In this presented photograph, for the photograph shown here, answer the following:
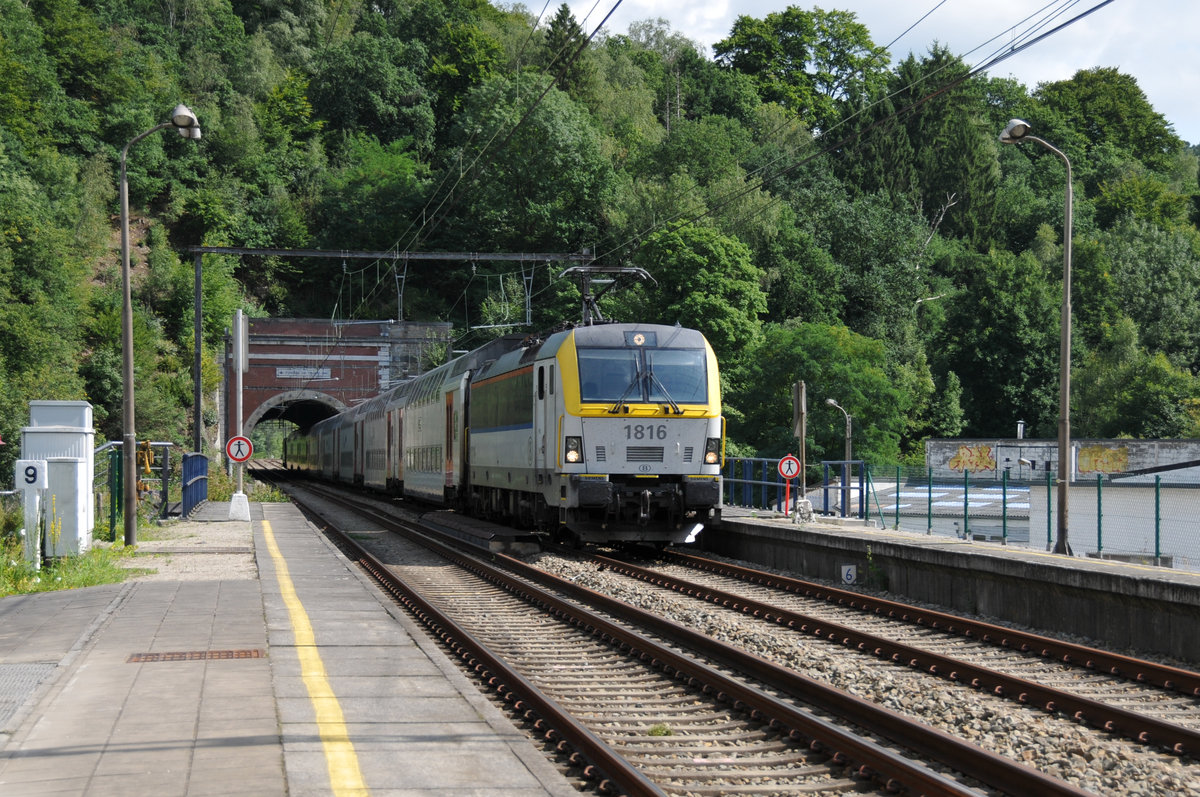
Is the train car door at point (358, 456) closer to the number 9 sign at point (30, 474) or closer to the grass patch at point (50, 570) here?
the grass patch at point (50, 570)

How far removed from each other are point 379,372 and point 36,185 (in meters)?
20.4

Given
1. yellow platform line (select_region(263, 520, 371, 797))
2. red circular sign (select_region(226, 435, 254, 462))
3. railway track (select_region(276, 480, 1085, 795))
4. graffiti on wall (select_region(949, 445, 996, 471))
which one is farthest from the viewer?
graffiti on wall (select_region(949, 445, 996, 471))

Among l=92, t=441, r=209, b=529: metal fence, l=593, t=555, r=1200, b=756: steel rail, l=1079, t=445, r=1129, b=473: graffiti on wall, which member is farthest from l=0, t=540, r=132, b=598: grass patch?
l=1079, t=445, r=1129, b=473: graffiti on wall

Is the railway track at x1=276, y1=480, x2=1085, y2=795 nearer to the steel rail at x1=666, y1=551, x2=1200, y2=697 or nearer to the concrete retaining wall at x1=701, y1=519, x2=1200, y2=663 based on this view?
the steel rail at x1=666, y1=551, x2=1200, y2=697

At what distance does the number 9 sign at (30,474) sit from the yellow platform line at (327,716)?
4.81m

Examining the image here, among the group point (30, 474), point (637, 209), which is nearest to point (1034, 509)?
point (30, 474)

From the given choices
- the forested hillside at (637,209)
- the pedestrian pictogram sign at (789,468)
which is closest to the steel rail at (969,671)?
the pedestrian pictogram sign at (789,468)

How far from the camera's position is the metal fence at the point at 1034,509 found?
711 inches

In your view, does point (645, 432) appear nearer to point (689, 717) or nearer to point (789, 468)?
point (789, 468)

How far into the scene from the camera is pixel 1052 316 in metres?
72.1

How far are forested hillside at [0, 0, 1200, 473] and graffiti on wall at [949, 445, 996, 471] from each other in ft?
12.4

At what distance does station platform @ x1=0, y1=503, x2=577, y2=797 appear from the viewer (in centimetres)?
621

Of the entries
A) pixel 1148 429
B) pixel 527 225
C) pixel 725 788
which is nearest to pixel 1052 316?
pixel 1148 429

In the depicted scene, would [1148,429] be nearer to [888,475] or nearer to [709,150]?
[709,150]
